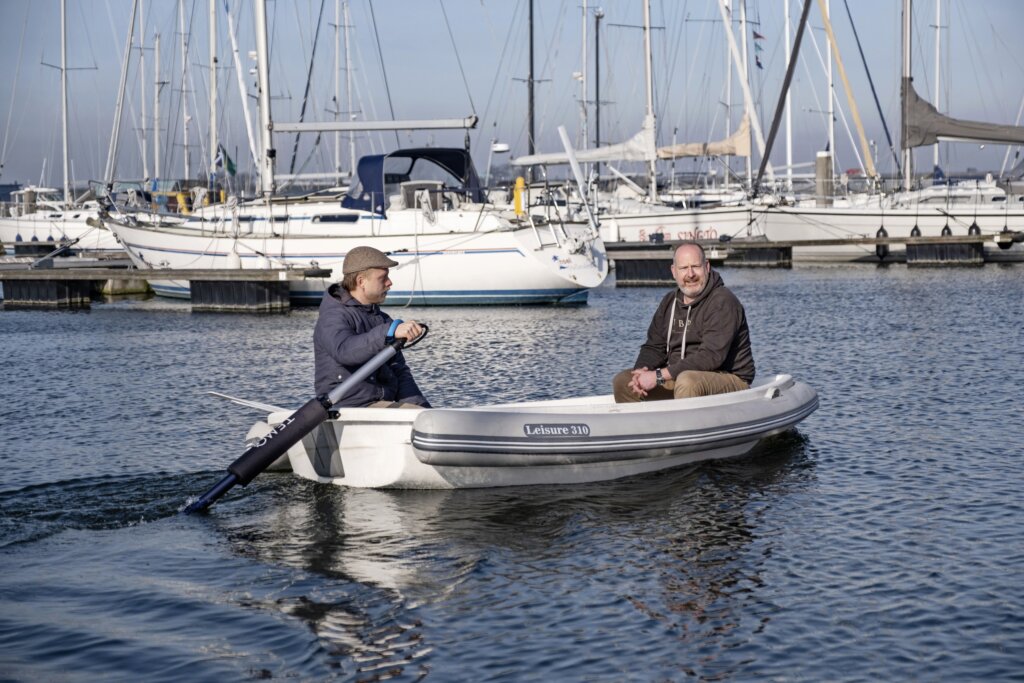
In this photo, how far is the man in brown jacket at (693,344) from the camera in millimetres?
10344

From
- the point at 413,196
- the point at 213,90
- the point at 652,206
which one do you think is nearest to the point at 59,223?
the point at 213,90

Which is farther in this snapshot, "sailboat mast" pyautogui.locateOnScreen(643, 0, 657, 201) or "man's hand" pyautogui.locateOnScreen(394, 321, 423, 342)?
"sailboat mast" pyautogui.locateOnScreen(643, 0, 657, 201)

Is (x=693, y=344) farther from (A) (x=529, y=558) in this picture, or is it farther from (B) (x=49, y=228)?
(B) (x=49, y=228)

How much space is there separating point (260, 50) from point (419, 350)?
35.4 feet

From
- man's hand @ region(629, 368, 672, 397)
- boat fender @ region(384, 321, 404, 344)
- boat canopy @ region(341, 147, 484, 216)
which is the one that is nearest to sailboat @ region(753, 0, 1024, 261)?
boat canopy @ region(341, 147, 484, 216)

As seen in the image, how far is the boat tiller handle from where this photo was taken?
8.84m

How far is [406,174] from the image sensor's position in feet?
94.4

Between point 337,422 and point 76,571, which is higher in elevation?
point 337,422

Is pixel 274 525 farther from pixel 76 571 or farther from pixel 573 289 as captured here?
pixel 573 289

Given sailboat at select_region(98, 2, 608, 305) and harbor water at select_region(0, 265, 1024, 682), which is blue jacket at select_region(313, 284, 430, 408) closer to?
harbor water at select_region(0, 265, 1024, 682)

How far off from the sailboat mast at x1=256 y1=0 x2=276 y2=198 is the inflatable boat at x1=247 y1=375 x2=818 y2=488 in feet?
63.5

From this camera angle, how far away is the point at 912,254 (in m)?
39.3

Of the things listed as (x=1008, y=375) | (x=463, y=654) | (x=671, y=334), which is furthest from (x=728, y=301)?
(x=1008, y=375)

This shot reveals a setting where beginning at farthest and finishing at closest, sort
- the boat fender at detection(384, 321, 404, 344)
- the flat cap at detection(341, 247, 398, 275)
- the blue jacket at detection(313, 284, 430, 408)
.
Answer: the flat cap at detection(341, 247, 398, 275), the blue jacket at detection(313, 284, 430, 408), the boat fender at detection(384, 321, 404, 344)
